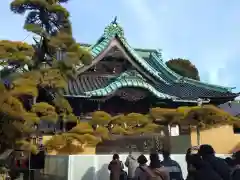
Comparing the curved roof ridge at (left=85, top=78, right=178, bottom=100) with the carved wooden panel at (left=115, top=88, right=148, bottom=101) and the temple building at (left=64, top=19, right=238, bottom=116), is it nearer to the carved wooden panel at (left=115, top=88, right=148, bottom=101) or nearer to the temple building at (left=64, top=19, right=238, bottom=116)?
the temple building at (left=64, top=19, right=238, bottom=116)

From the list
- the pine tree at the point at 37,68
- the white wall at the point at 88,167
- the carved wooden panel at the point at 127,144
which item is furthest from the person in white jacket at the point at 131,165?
the carved wooden panel at the point at 127,144

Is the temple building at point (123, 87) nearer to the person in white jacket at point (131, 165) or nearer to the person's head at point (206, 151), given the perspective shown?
the person in white jacket at point (131, 165)

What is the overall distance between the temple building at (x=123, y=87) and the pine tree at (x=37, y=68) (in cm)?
288

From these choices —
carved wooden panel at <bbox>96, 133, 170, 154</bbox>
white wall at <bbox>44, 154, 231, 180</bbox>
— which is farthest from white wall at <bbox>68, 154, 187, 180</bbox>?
carved wooden panel at <bbox>96, 133, 170, 154</bbox>

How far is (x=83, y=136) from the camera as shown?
1390 cm

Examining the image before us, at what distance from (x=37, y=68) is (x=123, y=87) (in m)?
4.82

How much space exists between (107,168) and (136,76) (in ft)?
22.8

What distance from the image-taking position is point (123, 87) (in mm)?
17219

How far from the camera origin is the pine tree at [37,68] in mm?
11367

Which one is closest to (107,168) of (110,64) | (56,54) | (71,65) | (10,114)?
(10,114)

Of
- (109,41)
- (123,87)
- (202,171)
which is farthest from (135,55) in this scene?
(202,171)

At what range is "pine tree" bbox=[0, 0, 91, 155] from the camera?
11367 millimetres

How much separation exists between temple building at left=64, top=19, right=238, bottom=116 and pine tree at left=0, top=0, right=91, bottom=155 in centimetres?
288

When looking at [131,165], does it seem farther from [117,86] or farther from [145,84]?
[145,84]
